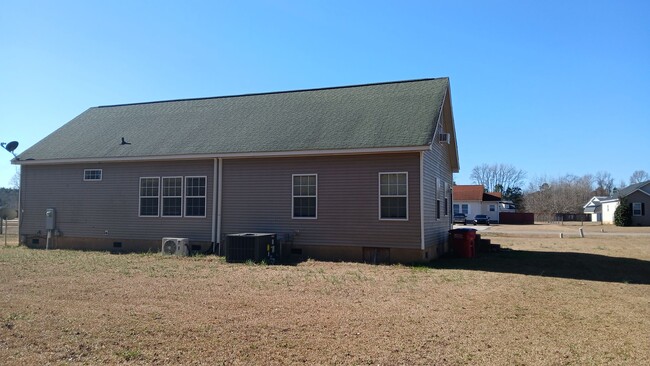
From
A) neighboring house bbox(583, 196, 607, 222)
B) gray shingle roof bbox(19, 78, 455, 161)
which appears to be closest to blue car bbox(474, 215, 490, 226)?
neighboring house bbox(583, 196, 607, 222)

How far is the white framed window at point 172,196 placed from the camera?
680 inches

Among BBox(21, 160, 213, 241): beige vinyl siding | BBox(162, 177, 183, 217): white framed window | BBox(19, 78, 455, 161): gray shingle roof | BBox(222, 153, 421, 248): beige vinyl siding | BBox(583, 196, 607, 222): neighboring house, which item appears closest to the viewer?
BBox(222, 153, 421, 248): beige vinyl siding

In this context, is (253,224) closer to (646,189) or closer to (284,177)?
(284,177)

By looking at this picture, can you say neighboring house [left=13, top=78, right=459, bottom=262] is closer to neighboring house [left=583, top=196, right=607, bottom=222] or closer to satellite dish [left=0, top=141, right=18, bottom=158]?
satellite dish [left=0, top=141, right=18, bottom=158]

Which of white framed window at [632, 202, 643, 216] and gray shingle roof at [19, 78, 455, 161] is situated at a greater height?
gray shingle roof at [19, 78, 455, 161]

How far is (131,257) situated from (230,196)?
145 inches

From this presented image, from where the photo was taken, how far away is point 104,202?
59.5 feet

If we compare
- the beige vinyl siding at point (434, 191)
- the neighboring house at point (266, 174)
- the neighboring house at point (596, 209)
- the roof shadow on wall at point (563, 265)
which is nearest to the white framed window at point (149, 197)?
the neighboring house at point (266, 174)

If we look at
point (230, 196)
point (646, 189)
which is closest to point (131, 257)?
point (230, 196)

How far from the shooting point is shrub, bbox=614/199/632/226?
1918 inches

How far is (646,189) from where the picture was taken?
5081 centimetres

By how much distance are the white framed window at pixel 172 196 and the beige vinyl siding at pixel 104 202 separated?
0.60 ft

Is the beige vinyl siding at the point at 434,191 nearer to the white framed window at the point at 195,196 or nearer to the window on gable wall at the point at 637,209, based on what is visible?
the white framed window at the point at 195,196

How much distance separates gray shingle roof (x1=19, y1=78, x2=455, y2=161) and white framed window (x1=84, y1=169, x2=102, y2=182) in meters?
0.63
